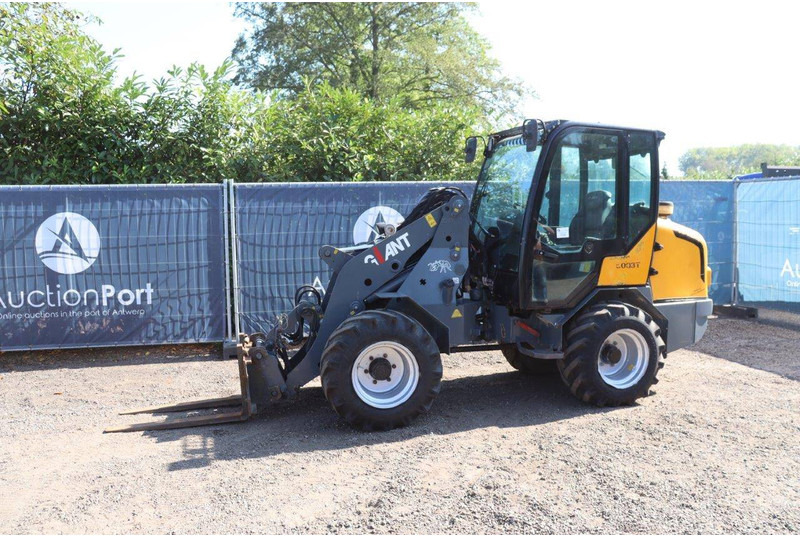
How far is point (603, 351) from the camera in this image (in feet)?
19.9

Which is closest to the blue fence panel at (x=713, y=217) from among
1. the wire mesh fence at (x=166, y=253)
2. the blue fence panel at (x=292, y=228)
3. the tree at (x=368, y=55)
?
the wire mesh fence at (x=166, y=253)

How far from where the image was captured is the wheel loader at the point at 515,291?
5.55 m

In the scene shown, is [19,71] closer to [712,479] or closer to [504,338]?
[504,338]

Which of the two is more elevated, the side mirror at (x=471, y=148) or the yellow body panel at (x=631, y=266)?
the side mirror at (x=471, y=148)

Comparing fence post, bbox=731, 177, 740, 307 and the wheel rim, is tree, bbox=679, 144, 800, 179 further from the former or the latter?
the wheel rim

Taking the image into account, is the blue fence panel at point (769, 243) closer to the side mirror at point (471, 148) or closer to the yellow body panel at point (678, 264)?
the yellow body panel at point (678, 264)

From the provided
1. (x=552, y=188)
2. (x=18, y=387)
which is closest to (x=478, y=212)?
(x=552, y=188)

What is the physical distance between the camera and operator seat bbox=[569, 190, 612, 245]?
5938mm

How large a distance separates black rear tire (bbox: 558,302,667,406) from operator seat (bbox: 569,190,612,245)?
65cm

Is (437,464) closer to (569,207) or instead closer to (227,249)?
(569,207)

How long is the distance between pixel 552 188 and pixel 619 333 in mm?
1422

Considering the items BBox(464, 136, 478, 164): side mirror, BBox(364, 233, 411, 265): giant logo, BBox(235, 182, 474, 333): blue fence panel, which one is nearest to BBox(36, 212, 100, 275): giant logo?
BBox(235, 182, 474, 333): blue fence panel

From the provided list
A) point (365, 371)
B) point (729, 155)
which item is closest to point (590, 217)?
Answer: point (365, 371)

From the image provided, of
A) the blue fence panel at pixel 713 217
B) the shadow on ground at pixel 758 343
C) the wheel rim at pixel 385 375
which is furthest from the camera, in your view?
the blue fence panel at pixel 713 217
